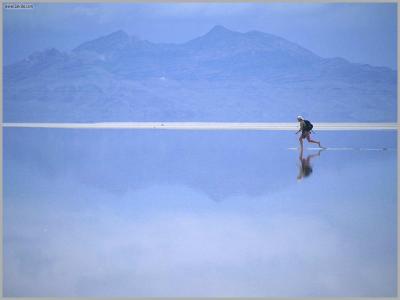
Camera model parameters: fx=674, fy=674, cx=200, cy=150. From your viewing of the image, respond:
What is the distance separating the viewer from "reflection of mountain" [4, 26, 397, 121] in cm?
3449

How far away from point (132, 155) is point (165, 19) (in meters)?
15.5

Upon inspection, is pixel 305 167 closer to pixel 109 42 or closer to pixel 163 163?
pixel 163 163

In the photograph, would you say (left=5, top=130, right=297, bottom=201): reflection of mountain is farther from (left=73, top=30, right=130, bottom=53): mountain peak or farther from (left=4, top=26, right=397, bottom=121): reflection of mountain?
(left=4, top=26, right=397, bottom=121): reflection of mountain

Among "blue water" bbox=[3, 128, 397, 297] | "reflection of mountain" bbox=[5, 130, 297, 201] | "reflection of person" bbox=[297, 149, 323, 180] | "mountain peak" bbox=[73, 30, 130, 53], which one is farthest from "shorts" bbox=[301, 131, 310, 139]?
"mountain peak" bbox=[73, 30, 130, 53]

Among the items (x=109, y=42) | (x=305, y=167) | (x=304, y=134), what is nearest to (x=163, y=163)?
A: (x=305, y=167)

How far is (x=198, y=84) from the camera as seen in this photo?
3784 centimetres

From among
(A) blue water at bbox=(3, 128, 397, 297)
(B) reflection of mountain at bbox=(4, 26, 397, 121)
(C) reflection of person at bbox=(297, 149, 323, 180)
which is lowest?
(A) blue water at bbox=(3, 128, 397, 297)

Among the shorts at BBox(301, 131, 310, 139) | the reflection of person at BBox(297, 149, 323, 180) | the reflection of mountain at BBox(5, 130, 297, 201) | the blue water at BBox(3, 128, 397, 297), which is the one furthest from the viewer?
A: the shorts at BBox(301, 131, 310, 139)

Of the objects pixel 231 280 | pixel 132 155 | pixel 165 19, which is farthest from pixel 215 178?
pixel 165 19

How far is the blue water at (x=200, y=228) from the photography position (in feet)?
16.9

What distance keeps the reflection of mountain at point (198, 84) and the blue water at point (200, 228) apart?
76.5ft

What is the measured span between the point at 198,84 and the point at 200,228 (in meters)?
31.6

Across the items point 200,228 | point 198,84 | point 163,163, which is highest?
point 198,84

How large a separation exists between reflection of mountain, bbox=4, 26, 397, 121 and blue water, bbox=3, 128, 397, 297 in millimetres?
23317
